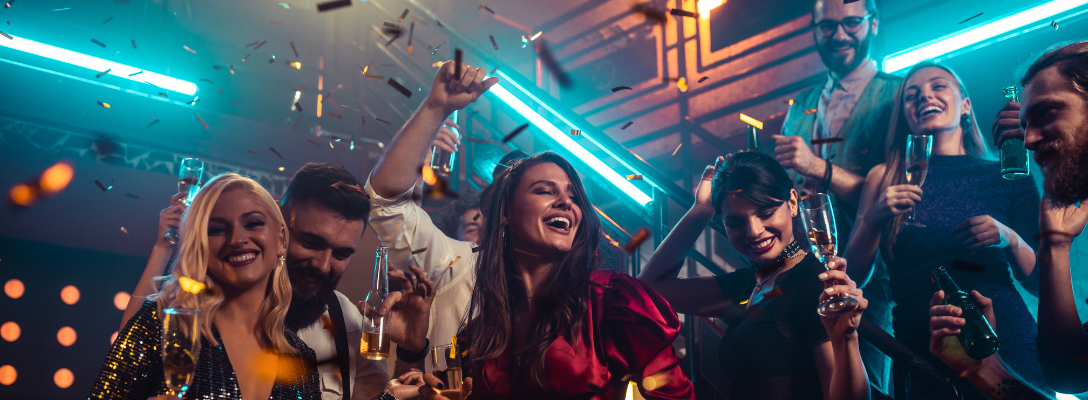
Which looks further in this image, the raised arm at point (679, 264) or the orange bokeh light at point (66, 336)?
the orange bokeh light at point (66, 336)

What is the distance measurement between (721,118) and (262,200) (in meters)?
4.26

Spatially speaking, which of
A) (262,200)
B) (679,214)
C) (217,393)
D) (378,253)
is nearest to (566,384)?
(378,253)

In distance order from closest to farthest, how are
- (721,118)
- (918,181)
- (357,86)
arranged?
(918,181)
(721,118)
(357,86)

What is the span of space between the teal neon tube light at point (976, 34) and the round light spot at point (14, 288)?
6.29 m

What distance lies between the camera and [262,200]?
2199 mm

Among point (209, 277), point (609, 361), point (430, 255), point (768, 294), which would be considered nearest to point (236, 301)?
point (209, 277)

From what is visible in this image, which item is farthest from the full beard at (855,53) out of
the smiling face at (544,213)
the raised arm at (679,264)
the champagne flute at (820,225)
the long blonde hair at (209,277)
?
the long blonde hair at (209,277)

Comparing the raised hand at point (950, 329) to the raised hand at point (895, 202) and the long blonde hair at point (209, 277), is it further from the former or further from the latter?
the long blonde hair at point (209, 277)

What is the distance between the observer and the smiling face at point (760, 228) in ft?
7.80

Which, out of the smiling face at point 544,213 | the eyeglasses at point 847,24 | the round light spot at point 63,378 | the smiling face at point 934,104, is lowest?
the round light spot at point 63,378

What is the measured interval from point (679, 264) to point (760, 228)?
27.5 inches

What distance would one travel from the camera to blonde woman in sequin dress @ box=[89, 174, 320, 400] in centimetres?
194

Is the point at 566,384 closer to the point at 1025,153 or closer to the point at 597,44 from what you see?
the point at 1025,153

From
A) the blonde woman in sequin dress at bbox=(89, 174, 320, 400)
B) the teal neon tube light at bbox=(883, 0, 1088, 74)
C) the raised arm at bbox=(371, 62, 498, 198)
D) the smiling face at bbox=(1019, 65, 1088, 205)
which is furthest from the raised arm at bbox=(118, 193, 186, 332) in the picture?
the teal neon tube light at bbox=(883, 0, 1088, 74)
